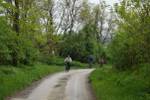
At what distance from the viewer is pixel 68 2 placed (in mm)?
70938

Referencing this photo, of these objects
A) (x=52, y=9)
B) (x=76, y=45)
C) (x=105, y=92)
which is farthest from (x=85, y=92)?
(x=52, y=9)

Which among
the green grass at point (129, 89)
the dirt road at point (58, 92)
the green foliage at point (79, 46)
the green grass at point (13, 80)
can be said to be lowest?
the dirt road at point (58, 92)

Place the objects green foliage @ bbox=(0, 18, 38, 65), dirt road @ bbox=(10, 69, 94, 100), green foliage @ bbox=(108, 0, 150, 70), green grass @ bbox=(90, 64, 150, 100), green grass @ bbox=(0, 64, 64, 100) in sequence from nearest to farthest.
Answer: green foliage @ bbox=(108, 0, 150, 70) < green grass @ bbox=(90, 64, 150, 100) < dirt road @ bbox=(10, 69, 94, 100) < green grass @ bbox=(0, 64, 64, 100) < green foliage @ bbox=(0, 18, 38, 65)

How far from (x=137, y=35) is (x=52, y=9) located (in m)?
48.8

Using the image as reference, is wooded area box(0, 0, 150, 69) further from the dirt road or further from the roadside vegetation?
the dirt road

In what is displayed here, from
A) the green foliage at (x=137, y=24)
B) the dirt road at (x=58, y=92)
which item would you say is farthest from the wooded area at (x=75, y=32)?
the dirt road at (x=58, y=92)

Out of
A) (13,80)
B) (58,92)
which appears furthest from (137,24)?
(13,80)

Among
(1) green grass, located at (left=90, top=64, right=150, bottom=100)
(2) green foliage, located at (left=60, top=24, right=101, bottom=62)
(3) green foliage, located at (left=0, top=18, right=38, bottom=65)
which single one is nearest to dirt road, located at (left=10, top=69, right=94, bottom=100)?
(1) green grass, located at (left=90, top=64, right=150, bottom=100)

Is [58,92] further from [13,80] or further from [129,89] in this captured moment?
[13,80]

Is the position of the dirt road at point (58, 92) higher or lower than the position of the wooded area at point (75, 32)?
lower

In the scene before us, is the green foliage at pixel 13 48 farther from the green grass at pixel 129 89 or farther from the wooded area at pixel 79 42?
the green grass at pixel 129 89

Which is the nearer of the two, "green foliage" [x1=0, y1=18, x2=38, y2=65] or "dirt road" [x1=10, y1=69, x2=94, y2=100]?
"dirt road" [x1=10, y1=69, x2=94, y2=100]

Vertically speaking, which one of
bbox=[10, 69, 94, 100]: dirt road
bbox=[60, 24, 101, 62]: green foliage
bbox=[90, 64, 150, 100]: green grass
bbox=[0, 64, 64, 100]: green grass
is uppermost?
bbox=[60, 24, 101, 62]: green foliage

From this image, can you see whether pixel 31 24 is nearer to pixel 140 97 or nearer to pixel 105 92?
pixel 105 92
